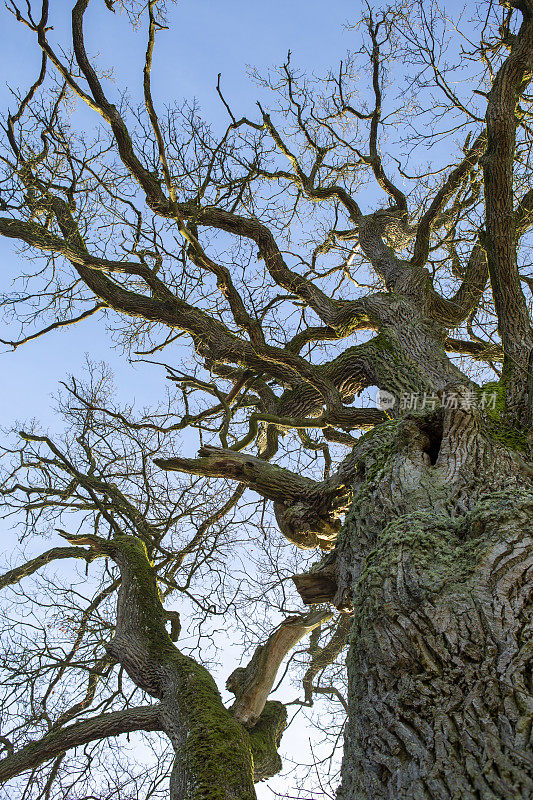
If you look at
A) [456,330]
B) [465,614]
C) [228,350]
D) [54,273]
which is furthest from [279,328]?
[465,614]

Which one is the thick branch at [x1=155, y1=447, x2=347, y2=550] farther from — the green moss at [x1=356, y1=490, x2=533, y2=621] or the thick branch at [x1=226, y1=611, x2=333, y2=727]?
the green moss at [x1=356, y1=490, x2=533, y2=621]

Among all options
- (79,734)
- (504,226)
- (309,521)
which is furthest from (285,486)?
(504,226)

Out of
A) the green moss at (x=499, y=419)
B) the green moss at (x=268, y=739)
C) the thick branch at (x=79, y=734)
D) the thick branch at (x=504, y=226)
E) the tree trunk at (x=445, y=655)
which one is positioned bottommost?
the tree trunk at (x=445, y=655)

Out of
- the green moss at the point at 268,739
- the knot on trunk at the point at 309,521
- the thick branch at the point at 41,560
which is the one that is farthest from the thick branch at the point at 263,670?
the thick branch at the point at 41,560

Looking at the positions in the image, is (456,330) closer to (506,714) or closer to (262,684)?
(262,684)

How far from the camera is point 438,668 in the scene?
1640 millimetres

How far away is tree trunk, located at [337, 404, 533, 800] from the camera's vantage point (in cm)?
139

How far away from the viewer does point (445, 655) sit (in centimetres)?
165

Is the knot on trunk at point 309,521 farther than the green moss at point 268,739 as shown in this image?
No

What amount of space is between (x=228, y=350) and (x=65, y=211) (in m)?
2.22

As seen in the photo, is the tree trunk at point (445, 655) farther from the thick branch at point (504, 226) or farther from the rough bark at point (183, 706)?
the thick branch at point (504, 226)

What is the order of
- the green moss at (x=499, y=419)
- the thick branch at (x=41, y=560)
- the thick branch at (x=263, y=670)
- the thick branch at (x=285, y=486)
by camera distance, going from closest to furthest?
the green moss at (x=499, y=419) → the thick branch at (x=285, y=486) → the thick branch at (x=263, y=670) → the thick branch at (x=41, y=560)

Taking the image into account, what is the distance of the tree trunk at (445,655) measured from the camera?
139cm

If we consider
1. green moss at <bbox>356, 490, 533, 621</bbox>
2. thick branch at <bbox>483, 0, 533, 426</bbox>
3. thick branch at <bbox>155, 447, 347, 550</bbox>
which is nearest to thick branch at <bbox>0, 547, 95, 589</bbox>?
thick branch at <bbox>155, 447, 347, 550</bbox>
